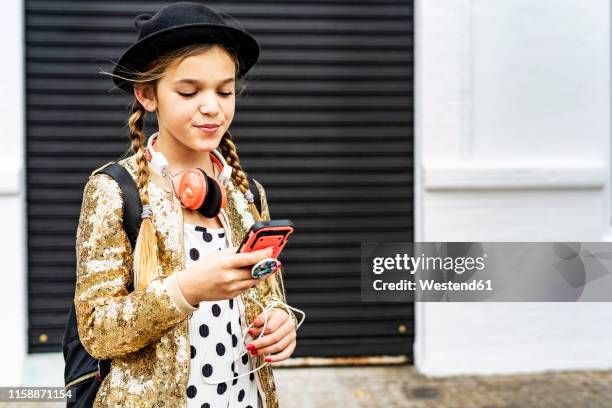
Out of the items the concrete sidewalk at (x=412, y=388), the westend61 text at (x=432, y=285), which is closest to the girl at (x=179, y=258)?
the concrete sidewalk at (x=412, y=388)

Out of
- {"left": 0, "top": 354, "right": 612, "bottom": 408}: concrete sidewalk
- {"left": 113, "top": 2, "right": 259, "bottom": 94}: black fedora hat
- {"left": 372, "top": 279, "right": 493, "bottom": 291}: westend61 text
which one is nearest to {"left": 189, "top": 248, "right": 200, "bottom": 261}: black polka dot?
{"left": 113, "top": 2, "right": 259, "bottom": 94}: black fedora hat

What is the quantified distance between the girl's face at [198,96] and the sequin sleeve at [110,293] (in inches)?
9.6

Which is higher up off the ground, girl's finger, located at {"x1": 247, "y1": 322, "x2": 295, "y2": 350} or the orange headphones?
the orange headphones

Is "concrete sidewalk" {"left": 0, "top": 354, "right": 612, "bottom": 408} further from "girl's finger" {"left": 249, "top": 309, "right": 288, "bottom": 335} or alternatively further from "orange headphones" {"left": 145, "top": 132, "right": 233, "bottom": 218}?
"orange headphones" {"left": 145, "top": 132, "right": 233, "bottom": 218}

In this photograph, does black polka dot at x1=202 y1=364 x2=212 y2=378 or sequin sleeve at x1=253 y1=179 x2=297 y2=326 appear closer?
black polka dot at x1=202 y1=364 x2=212 y2=378

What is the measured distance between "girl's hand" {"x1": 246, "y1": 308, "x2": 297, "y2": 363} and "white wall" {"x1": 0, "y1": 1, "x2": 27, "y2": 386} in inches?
176

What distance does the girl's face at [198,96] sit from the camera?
1803mm

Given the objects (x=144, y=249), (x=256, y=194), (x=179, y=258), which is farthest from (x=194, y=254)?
(x=256, y=194)

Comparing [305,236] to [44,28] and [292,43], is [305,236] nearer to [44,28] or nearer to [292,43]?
[292,43]

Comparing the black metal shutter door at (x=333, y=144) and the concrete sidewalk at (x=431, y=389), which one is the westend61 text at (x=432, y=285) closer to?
the black metal shutter door at (x=333, y=144)

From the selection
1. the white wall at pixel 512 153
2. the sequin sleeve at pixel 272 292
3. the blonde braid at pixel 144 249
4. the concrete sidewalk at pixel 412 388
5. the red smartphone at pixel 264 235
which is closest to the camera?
the red smartphone at pixel 264 235

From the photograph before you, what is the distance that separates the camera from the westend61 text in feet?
18.6

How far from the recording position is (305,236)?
20.5 feet

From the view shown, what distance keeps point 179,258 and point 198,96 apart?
0.44 metres
